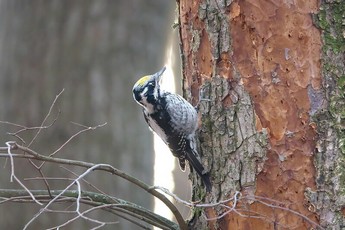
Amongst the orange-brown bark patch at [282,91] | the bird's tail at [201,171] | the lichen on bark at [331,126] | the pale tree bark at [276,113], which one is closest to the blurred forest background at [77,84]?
the bird's tail at [201,171]

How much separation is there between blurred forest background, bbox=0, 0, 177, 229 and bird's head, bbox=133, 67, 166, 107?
63 cm

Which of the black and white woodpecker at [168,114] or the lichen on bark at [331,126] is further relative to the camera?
the black and white woodpecker at [168,114]

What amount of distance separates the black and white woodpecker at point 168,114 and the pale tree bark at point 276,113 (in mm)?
495

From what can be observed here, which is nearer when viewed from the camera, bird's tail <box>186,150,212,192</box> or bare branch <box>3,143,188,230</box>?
bare branch <box>3,143,188,230</box>

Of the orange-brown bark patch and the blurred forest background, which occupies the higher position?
the blurred forest background

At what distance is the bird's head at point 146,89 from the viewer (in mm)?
4305

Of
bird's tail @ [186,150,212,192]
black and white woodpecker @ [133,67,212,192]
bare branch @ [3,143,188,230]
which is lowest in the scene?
bare branch @ [3,143,188,230]

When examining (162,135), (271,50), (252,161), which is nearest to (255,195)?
(252,161)

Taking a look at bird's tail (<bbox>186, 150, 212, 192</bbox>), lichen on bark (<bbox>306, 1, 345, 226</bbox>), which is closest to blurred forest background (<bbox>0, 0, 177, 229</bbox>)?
bird's tail (<bbox>186, 150, 212, 192</bbox>)

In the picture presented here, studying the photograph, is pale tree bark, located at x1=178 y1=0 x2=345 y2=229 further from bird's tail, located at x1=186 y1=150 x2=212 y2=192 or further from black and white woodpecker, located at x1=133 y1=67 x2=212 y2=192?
black and white woodpecker, located at x1=133 y1=67 x2=212 y2=192

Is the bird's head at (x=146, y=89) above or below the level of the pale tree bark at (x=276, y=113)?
above

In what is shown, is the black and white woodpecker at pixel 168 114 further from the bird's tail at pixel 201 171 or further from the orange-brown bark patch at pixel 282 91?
the orange-brown bark patch at pixel 282 91

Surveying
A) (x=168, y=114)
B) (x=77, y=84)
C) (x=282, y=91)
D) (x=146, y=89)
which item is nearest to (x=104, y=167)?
(x=282, y=91)

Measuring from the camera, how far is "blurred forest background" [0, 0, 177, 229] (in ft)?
15.9
